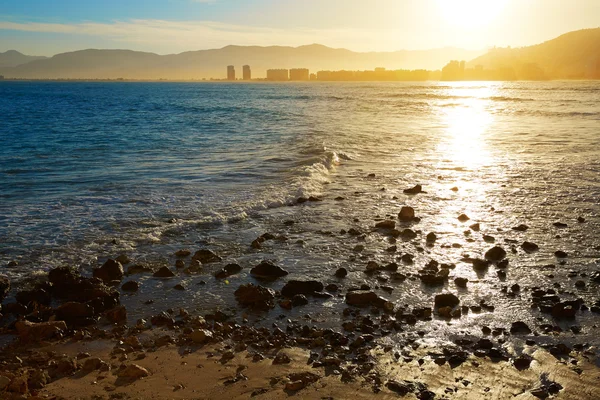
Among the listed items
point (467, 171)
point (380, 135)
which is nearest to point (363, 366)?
point (467, 171)

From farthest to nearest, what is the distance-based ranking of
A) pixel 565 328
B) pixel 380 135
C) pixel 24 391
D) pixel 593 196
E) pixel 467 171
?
pixel 380 135, pixel 467 171, pixel 593 196, pixel 565 328, pixel 24 391

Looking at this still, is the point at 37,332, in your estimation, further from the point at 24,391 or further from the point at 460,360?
the point at 460,360

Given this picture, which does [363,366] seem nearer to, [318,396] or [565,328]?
[318,396]

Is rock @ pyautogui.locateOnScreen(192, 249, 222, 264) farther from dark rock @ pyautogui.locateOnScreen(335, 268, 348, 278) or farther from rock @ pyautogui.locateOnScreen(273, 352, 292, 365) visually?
rock @ pyautogui.locateOnScreen(273, 352, 292, 365)

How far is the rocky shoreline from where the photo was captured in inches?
211

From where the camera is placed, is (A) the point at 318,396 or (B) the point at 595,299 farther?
(B) the point at 595,299

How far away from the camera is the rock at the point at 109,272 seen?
8.48m

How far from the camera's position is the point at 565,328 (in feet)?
21.1

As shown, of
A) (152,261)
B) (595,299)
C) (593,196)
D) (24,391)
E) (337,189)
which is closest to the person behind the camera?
(24,391)

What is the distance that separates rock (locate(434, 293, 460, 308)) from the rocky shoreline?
0.01 meters

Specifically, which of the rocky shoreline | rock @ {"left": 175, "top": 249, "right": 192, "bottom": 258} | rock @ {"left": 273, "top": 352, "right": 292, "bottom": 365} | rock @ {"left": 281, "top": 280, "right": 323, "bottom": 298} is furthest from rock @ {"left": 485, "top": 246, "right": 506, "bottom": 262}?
rock @ {"left": 175, "top": 249, "right": 192, "bottom": 258}

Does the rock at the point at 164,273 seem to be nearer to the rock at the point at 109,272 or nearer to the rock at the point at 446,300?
the rock at the point at 109,272

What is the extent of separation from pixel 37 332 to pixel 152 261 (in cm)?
297

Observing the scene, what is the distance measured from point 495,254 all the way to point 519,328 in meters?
2.77
